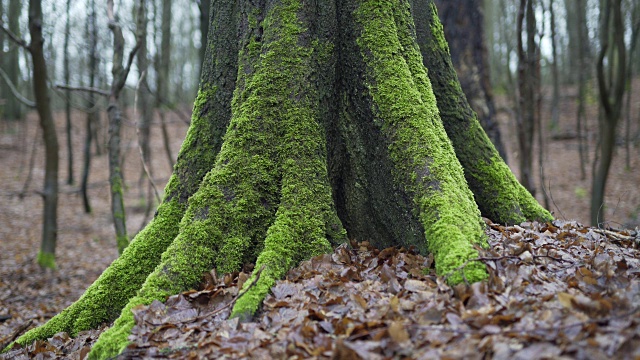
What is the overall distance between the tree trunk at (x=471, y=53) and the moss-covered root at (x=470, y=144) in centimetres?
308

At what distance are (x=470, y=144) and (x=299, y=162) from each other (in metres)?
1.74

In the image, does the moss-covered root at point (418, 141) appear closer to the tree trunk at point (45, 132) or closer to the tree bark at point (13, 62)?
the tree trunk at point (45, 132)

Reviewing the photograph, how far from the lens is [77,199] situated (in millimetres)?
17766

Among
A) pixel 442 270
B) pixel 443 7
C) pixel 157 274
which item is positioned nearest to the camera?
pixel 442 270

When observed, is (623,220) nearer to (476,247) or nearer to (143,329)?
(476,247)

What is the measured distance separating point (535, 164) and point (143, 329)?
20.0 meters

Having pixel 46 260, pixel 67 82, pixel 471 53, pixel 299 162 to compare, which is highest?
pixel 67 82

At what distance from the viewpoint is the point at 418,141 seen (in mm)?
3576

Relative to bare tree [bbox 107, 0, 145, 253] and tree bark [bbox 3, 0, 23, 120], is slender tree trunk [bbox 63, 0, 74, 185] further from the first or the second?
bare tree [bbox 107, 0, 145, 253]

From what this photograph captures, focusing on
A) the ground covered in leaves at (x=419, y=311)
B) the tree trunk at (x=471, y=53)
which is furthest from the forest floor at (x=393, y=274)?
the tree trunk at (x=471, y=53)

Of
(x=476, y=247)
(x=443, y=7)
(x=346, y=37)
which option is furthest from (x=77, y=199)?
(x=476, y=247)

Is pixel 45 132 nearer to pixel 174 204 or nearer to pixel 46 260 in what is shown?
pixel 46 260

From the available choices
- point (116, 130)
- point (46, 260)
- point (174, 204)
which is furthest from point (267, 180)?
point (46, 260)

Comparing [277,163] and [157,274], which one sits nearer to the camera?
[157,274]
